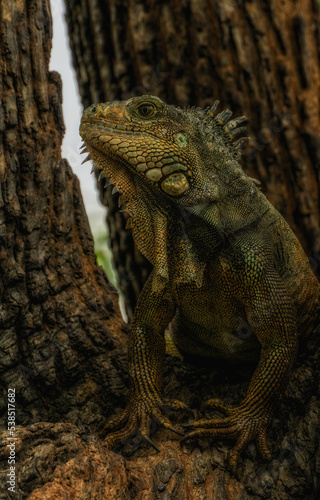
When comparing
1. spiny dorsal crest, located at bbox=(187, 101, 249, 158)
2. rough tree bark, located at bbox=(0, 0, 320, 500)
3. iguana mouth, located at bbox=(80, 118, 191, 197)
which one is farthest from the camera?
spiny dorsal crest, located at bbox=(187, 101, 249, 158)

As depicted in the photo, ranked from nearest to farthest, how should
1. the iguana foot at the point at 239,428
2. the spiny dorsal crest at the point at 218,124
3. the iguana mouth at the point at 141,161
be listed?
1. the iguana foot at the point at 239,428
2. the iguana mouth at the point at 141,161
3. the spiny dorsal crest at the point at 218,124

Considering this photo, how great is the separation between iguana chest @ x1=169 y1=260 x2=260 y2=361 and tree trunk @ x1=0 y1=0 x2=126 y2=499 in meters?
0.60

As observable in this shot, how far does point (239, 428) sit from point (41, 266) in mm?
1662

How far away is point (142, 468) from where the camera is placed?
2.90m

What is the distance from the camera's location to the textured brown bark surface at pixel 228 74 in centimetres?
546

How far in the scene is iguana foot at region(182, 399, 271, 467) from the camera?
3008 millimetres

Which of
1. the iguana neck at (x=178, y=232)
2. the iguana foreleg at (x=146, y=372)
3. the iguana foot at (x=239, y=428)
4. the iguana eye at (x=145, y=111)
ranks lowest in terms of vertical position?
the iguana foot at (x=239, y=428)

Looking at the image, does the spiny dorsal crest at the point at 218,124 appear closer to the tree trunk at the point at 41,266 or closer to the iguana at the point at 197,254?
the iguana at the point at 197,254

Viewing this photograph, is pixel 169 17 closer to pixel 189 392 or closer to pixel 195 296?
pixel 195 296

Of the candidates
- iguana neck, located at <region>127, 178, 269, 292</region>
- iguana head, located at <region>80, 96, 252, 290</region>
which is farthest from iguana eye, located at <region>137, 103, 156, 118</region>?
iguana neck, located at <region>127, 178, 269, 292</region>

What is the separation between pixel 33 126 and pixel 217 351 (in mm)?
2101

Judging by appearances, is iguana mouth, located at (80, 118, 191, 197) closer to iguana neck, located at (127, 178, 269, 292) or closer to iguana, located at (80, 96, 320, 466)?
iguana, located at (80, 96, 320, 466)

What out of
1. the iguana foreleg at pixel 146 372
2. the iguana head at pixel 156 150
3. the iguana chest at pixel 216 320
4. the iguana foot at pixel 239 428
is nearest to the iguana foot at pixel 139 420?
the iguana foreleg at pixel 146 372

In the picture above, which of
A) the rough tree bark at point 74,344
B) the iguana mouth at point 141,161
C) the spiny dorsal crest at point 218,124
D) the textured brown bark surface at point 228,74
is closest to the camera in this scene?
the rough tree bark at point 74,344
